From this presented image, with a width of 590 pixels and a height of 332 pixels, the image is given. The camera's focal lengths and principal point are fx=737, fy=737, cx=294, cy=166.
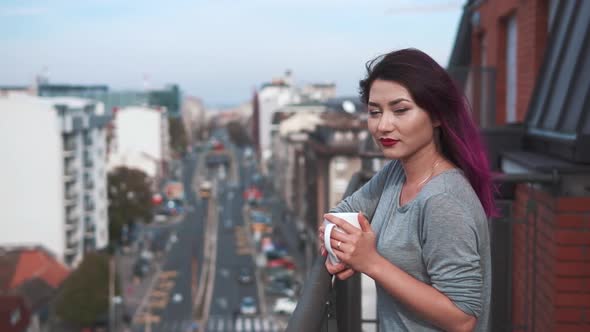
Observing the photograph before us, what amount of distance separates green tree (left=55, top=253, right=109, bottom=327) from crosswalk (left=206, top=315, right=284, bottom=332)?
5.72 m

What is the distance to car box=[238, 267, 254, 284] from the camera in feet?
156

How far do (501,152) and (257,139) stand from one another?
373ft

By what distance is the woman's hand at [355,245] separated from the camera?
1.93 meters

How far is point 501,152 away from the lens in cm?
543

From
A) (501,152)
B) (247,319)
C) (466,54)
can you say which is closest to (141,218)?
(247,319)

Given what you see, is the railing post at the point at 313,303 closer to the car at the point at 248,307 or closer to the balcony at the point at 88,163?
the car at the point at 248,307

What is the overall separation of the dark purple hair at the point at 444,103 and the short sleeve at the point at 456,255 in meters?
0.26

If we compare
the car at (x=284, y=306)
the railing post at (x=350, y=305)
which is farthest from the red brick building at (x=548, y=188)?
the car at (x=284, y=306)

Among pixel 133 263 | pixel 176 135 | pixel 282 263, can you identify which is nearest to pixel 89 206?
pixel 133 263

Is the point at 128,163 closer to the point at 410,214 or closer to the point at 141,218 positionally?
the point at 141,218

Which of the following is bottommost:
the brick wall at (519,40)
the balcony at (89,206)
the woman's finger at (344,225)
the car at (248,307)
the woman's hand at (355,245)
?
the car at (248,307)

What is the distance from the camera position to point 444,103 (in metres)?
2.02

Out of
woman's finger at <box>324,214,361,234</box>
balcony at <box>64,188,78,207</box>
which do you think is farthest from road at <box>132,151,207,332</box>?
woman's finger at <box>324,214,361,234</box>

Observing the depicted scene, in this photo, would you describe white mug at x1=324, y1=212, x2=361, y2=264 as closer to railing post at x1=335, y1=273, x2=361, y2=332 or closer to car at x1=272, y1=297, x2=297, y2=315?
railing post at x1=335, y1=273, x2=361, y2=332
